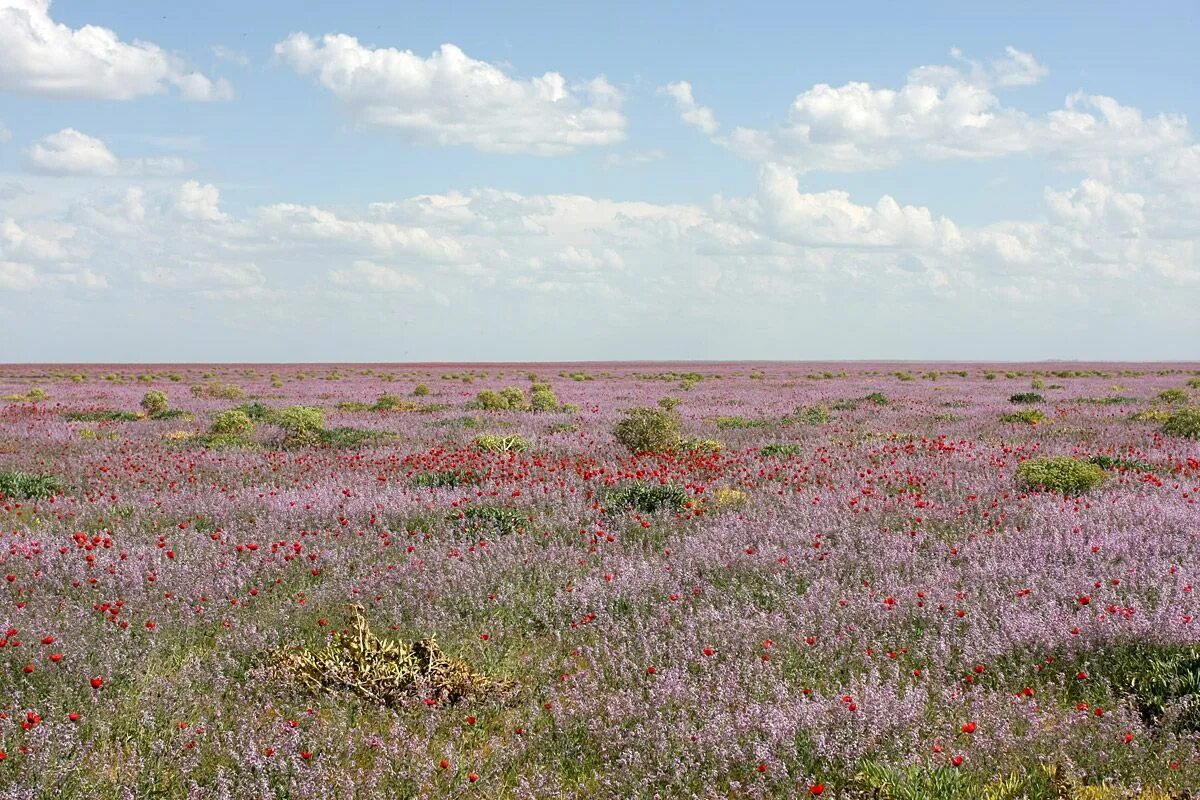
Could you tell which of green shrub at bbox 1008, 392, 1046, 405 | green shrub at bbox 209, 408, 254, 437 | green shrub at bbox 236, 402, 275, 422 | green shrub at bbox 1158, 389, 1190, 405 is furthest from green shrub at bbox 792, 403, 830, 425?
green shrub at bbox 236, 402, 275, 422

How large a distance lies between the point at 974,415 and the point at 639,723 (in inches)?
698

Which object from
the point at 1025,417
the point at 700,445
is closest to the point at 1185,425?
the point at 1025,417

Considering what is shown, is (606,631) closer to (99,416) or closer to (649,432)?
(649,432)

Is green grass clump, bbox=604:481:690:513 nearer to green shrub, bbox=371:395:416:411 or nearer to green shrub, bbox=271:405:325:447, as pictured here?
Answer: green shrub, bbox=271:405:325:447

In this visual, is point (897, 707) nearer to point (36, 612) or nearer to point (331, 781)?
point (331, 781)

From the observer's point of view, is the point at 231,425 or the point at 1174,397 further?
the point at 1174,397

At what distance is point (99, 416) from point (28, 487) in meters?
11.8

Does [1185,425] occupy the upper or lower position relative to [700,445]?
upper

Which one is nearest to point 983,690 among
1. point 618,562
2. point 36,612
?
point 618,562

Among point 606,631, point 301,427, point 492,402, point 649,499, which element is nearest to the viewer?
point 606,631

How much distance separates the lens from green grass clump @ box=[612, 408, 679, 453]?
13.2 metres

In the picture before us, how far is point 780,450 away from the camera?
42.9 ft

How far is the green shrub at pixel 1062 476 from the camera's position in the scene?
9359 millimetres

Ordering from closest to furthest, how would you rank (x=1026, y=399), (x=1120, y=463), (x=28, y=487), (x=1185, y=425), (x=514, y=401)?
(x=28, y=487)
(x=1120, y=463)
(x=1185, y=425)
(x=514, y=401)
(x=1026, y=399)
